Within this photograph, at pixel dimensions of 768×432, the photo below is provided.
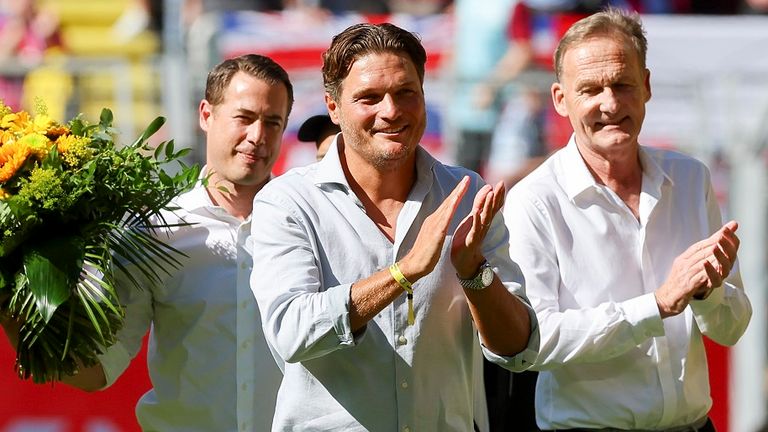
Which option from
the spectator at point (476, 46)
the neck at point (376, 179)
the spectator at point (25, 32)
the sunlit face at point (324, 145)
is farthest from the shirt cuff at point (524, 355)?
the spectator at point (25, 32)

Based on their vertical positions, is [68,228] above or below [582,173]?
below

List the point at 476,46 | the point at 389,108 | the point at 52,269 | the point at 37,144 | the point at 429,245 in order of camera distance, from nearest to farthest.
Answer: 1. the point at 429,245
2. the point at 389,108
3. the point at 52,269
4. the point at 37,144
5. the point at 476,46

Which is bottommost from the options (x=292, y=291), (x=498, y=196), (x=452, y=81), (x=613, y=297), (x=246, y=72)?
(x=613, y=297)

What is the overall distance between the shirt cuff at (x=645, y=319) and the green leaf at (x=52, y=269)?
1.65 meters

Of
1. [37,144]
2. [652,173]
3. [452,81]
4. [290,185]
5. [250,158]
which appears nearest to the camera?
[290,185]

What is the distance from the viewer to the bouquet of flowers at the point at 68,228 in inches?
156

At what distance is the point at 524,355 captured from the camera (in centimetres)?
366

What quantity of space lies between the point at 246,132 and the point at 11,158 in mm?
890

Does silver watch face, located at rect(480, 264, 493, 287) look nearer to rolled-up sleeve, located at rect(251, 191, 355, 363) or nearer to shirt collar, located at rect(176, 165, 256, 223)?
rolled-up sleeve, located at rect(251, 191, 355, 363)

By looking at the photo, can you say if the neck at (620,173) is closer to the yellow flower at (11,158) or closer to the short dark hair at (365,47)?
the short dark hair at (365,47)

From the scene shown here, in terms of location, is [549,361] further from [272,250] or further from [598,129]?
[272,250]

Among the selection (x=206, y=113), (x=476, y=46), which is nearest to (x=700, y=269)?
(x=206, y=113)

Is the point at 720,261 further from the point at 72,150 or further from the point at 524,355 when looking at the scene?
the point at 72,150

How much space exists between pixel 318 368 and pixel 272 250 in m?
0.34
